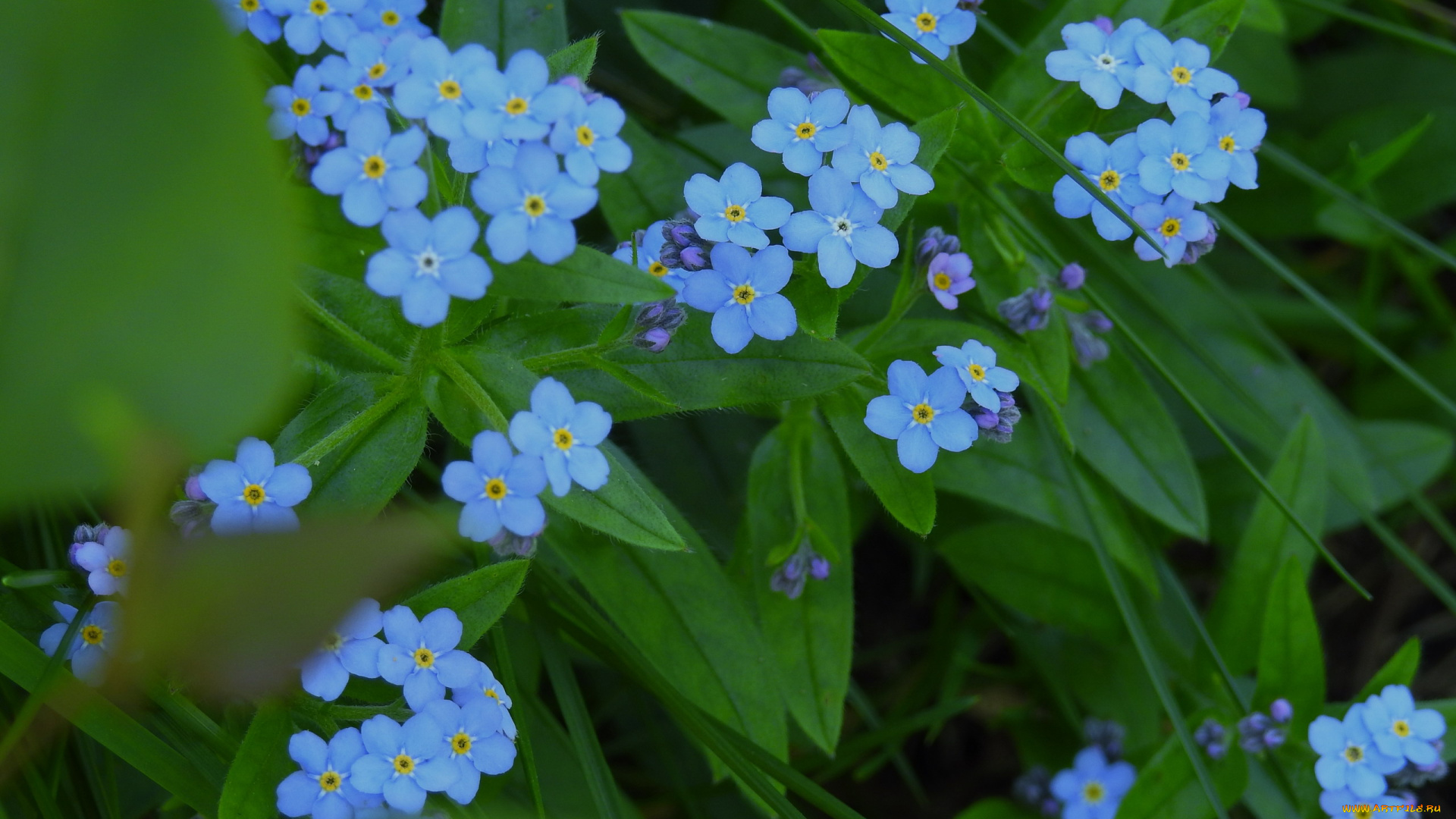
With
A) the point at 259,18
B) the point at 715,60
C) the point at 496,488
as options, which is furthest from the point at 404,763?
the point at 715,60

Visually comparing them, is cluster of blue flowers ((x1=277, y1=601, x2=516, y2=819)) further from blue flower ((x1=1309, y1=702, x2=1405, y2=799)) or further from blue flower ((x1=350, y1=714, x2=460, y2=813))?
blue flower ((x1=1309, y1=702, x2=1405, y2=799))

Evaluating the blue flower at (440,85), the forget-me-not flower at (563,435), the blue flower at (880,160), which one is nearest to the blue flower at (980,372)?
the blue flower at (880,160)

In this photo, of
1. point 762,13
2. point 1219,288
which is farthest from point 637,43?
point 1219,288

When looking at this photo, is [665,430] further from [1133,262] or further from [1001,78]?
[1133,262]

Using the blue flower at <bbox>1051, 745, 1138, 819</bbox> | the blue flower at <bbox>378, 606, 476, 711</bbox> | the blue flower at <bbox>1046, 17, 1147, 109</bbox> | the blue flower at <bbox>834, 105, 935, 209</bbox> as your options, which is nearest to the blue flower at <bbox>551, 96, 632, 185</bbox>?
the blue flower at <bbox>834, 105, 935, 209</bbox>

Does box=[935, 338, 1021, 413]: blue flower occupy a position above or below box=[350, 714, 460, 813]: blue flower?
above

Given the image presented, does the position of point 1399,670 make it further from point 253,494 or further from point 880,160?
point 253,494
